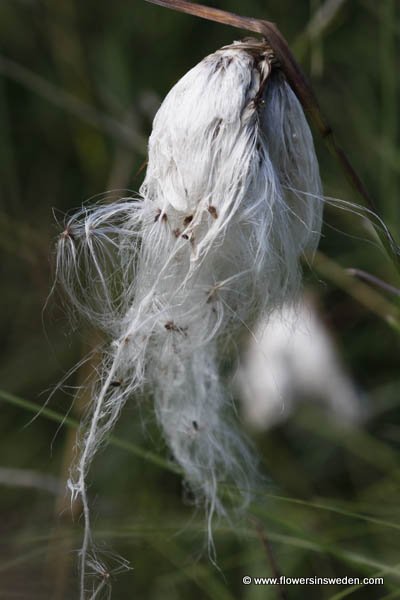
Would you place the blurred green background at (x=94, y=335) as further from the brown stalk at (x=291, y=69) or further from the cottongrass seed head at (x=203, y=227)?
the brown stalk at (x=291, y=69)

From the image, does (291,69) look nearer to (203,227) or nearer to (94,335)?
(203,227)

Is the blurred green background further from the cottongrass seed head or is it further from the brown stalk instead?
the brown stalk

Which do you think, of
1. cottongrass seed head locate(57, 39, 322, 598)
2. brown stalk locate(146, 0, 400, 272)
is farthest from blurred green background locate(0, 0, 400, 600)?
brown stalk locate(146, 0, 400, 272)

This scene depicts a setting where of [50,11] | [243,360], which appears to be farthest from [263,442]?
[50,11]

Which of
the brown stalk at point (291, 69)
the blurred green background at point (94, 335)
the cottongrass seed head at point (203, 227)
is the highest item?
the brown stalk at point (291, 69)

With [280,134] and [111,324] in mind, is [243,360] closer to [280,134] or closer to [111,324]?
[111,324]

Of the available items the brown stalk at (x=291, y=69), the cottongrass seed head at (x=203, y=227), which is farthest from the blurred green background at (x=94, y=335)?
the brown stalk at (x=291, y=69)
